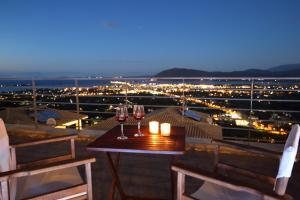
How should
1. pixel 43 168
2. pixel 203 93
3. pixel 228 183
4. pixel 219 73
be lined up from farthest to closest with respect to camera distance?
1. pixel 219 73
2. pixel 203 93
3. pixel 43 168
4. pixel 228 183

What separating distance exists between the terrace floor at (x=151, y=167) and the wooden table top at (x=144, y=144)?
0.78 metres

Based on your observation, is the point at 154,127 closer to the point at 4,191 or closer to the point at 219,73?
the point at 4,191

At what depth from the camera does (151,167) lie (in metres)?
3.18

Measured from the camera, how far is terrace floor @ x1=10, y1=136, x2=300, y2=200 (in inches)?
103

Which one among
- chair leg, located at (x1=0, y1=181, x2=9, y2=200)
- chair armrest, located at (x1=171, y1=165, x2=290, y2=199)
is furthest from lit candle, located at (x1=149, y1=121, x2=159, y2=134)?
chair leg, located at (x1=0, y1=181, x2=9, y2=200)

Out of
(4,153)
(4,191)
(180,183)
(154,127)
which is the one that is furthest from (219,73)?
(4,191)

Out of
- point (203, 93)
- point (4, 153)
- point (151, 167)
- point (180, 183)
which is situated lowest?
point (151, 167)

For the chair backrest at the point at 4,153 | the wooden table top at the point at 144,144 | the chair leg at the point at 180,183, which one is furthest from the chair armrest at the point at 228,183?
the chair backrest at the point at 4,153

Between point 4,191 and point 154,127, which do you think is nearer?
point 4,191

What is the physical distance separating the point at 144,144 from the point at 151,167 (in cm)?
144

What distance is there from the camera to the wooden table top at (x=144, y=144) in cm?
172

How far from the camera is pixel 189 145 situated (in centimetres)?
387

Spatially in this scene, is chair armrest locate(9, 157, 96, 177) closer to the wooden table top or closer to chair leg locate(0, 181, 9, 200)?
chair leg locate(0, 181, 9, 200)

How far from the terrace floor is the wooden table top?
781 millimetres
